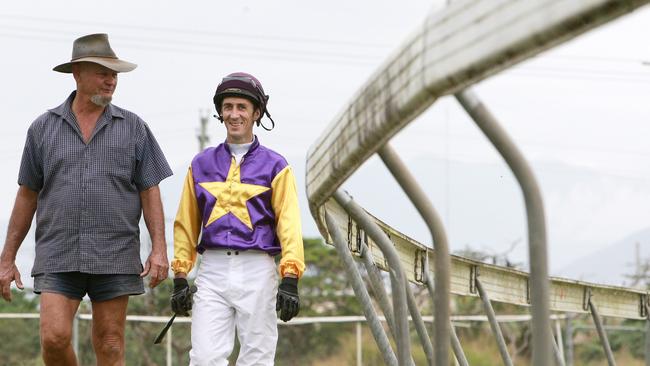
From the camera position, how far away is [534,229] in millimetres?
1648

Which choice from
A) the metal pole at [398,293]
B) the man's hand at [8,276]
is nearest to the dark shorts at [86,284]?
the man's hand at [8,276]

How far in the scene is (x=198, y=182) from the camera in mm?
4609

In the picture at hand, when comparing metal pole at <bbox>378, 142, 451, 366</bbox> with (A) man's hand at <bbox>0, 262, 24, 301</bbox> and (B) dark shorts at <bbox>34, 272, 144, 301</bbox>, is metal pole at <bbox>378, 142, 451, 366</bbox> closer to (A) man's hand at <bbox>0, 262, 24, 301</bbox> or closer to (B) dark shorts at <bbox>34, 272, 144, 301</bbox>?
(B) dark shorts at <bbox>34, 272, 144, 301</bbox>

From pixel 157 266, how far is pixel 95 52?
79cm

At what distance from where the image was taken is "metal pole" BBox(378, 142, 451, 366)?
1976 mm

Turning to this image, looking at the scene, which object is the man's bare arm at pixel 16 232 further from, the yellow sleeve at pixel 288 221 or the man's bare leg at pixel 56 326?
the yellow sleeve at pixel 288 221

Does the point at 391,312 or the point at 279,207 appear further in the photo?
the point at 279,207

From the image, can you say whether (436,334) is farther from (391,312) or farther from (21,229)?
(21,229)

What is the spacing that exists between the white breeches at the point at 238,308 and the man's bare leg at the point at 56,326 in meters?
0.57

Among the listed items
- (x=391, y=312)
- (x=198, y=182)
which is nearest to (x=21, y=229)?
(x=198, y=182)

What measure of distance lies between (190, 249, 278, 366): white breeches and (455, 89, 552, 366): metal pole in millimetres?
2793

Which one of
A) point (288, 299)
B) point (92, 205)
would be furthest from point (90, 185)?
point (288, 299)

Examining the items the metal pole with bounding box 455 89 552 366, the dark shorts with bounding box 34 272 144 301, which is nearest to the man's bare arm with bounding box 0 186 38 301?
the dark shorts with bounding box 34 272 144 301

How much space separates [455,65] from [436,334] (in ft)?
1.47
